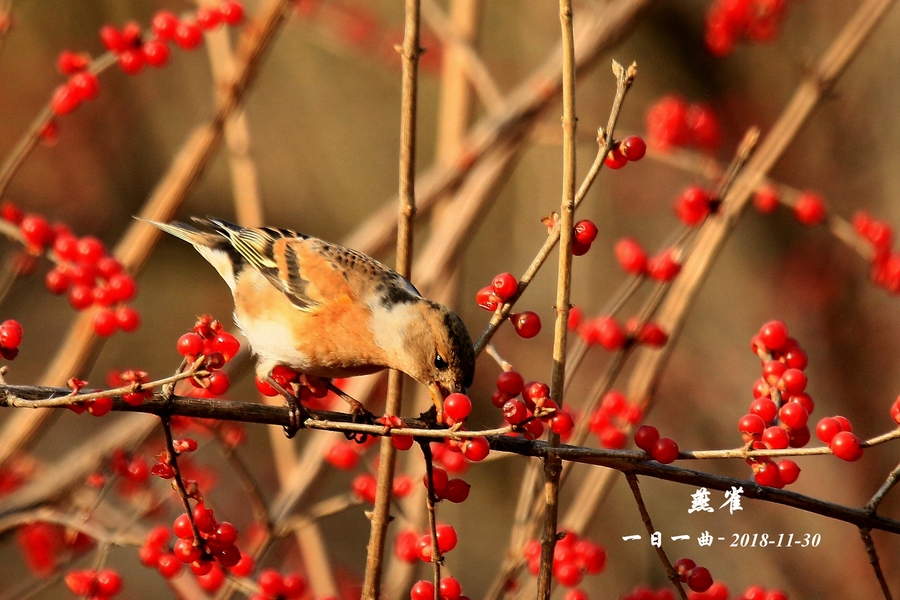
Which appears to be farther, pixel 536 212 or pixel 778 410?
pixel 536 212

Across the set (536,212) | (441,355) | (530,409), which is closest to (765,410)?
(530,409)

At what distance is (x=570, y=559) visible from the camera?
260 cm

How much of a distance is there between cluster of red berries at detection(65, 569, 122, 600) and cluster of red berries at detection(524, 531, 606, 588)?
1.18 meters

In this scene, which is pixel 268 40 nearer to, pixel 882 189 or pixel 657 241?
pixel 657 241

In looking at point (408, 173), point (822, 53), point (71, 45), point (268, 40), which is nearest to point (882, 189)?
point (822, 53)

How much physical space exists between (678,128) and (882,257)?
1.07 m

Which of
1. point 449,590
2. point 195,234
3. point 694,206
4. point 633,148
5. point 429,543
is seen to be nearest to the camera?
point 633,148

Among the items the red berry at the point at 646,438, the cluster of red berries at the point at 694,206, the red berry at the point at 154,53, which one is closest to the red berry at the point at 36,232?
the red berry at the point at 154,53

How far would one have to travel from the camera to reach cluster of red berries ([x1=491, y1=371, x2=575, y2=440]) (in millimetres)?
1791

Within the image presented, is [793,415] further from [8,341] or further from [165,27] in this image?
[165,27]

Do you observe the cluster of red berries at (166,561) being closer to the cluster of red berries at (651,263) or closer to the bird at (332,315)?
the bird at (332,315)

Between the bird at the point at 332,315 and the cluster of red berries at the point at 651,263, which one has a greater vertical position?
the cluster of red berries at the point at 651,263

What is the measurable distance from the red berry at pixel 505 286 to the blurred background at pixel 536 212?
7.36 ft

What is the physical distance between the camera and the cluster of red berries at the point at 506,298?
204 cm
